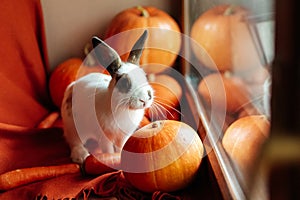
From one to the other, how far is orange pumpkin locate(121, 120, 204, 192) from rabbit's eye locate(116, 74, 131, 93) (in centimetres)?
12

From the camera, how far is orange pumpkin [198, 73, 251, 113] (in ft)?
3.45

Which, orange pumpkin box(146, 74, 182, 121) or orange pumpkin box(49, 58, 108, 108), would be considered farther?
orange pumpkin box(49, 58, 108, 108)

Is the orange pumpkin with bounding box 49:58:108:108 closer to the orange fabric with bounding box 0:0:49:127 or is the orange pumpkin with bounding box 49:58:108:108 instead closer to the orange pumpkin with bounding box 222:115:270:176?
the orange fabric with bounding box 0:0:49:127

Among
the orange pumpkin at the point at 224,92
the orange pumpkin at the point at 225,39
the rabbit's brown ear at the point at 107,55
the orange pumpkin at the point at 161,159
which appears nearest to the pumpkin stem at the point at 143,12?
the orange pumpkin at the point at 225,39

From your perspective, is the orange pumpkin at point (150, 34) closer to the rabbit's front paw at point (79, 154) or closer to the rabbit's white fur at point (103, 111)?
the rabbit's white fur at point (103, 111)

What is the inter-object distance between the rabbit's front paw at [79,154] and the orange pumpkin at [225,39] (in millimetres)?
478

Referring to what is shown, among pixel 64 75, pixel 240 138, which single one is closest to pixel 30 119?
pixel 64 75

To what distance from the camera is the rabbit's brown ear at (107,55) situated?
104cm

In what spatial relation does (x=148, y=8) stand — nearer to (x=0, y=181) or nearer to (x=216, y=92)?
(x=216, y=92)

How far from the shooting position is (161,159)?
0.96m

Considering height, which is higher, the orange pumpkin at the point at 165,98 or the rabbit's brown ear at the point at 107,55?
the rabbit's brown ear at the point at 107,55

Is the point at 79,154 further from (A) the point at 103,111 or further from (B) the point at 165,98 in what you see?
(B) the point at 165,98

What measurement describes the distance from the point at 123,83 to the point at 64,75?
61 cm

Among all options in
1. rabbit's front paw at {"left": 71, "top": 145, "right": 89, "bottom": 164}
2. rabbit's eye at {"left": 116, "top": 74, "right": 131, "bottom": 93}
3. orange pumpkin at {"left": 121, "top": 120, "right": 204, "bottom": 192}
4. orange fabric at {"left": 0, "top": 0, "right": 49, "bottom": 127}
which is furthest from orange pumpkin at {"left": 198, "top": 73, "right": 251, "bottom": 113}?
orange fabric at {"left": 0, "top": 0, "right": 49, "bottom": 127}
